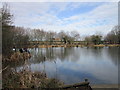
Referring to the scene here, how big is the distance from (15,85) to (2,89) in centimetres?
40

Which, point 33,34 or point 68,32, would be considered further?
point 68,32

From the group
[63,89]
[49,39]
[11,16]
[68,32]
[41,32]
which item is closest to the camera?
[63,89]

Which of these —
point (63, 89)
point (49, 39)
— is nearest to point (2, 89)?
point (63, 89)

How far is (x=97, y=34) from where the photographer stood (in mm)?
46875

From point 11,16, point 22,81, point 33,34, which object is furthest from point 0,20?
point 33,34

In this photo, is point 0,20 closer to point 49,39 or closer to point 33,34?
point 33,34

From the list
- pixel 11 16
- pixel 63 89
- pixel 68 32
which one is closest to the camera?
pixel 63 89

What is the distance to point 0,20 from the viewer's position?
8.96m

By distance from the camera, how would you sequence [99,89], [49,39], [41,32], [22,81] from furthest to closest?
1. [49,39]
2. [41,32]
3. [22,81]
4. [99,89]

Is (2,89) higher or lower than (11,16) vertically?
lower

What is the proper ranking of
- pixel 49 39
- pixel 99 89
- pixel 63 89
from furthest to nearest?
pixel 49 39 → pixel 63 89 → pixel 99 89

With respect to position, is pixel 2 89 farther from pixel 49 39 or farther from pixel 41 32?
pixel 49 39

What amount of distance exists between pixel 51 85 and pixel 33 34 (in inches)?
1391

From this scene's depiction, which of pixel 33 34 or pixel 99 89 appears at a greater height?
pixel 33 34
